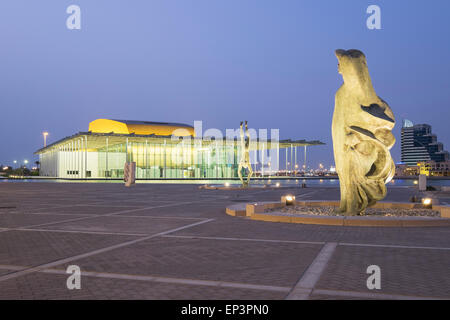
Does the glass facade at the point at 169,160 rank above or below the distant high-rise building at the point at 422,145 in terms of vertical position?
below

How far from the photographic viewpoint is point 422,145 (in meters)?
190

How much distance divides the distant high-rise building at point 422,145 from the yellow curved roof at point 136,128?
447ft

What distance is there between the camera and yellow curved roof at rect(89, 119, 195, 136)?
8106 centimetres

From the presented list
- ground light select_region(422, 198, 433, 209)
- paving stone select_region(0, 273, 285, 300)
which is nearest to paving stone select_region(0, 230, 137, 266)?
paving stone select_region(0, 273, 285, 300)

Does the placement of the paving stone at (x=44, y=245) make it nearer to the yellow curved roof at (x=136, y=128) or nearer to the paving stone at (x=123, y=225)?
the paving stone at (x=123, y=225)

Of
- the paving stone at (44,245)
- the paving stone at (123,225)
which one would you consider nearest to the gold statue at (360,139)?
the paving stone at (123,225)

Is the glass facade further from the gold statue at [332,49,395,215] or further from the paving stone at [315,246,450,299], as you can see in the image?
the paving stone at [315,246,450,299]

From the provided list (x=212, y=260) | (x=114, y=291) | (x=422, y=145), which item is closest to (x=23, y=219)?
(x=212, y=260)

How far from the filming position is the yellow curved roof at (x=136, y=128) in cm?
8106

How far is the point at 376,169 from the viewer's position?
13.8 metres

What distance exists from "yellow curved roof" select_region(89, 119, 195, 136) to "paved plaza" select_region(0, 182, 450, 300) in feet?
231
